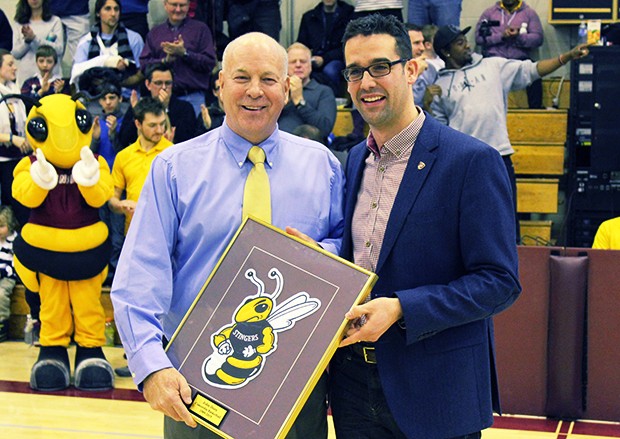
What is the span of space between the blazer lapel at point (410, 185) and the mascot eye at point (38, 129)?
3.94 meters

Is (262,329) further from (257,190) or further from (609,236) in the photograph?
(609,236)

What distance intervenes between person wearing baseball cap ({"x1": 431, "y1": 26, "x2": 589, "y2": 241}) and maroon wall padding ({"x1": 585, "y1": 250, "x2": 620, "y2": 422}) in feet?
7.40

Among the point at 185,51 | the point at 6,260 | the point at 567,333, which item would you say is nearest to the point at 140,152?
the point at 6,260

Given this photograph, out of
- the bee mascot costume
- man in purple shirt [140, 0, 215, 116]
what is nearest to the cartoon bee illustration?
the bee mascot costume

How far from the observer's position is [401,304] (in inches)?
109

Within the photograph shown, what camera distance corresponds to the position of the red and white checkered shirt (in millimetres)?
2977

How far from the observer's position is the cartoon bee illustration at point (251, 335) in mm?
2828

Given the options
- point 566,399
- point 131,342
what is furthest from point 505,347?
point 131,342

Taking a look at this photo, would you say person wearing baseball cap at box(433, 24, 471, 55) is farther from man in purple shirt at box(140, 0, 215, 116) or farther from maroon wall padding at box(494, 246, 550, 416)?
maroon wall padding at box(494, 246, 550, 416)

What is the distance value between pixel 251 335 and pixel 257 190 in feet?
1.55

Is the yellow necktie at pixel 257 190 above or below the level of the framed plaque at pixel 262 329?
above

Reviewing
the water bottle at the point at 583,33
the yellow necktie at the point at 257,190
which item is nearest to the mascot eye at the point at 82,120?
the yellow necktie at the point at 257,190

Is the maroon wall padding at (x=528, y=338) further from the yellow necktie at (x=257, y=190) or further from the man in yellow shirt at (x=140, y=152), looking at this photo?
the yellow necktie at (x=257, y=190)

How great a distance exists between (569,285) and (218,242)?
11.3 ft
